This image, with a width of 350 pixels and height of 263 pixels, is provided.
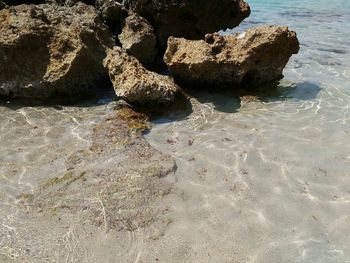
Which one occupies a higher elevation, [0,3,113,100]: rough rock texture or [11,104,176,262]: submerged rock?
[0,3,113,100]: rough rock texture

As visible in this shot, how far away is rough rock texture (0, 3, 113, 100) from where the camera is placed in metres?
5.99

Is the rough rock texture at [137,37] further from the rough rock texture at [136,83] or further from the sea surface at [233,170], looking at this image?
the sea surface at [233,170]

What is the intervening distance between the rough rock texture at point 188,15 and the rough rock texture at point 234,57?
1.01 m

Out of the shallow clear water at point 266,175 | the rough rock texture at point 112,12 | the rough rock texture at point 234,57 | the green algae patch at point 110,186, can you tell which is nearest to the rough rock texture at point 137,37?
the rough rock texture at point 112,12

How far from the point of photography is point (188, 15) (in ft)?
24.9

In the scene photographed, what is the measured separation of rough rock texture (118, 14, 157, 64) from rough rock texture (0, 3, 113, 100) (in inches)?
34.0

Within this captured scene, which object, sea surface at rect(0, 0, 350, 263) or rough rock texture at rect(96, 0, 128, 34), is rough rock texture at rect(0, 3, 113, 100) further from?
rough rock texture at rect(96, 0, 128, 34)

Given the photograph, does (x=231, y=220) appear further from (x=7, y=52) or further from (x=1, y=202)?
(x=7, y=52)

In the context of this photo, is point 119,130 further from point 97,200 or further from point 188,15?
point 188,15

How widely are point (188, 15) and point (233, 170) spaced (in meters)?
4.15

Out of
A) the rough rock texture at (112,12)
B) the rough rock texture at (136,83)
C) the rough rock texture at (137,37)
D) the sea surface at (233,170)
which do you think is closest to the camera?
the sea surface at (233,170)

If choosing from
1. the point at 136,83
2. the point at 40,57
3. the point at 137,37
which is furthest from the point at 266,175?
the point at 40,57

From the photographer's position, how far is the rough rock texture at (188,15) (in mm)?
7422

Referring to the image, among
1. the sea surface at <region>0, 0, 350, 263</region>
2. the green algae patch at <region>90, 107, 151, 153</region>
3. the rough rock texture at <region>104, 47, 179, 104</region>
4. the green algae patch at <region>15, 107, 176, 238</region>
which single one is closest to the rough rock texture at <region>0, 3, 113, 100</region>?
the sea surface at <region>0, 0, 350, 263</region>
